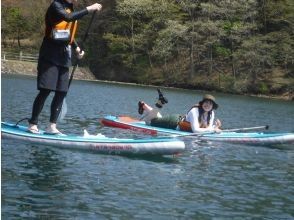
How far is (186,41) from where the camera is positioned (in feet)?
202

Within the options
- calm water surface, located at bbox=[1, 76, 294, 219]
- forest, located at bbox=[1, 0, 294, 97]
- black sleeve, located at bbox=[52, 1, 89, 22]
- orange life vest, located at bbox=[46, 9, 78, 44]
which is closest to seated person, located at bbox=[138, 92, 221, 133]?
calm water surface, located at bbox=[1, 76, 294, 219]

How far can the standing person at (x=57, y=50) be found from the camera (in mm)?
11141

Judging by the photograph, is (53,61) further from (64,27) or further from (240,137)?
(240,137)

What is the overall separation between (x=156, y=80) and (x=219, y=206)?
56.6 m

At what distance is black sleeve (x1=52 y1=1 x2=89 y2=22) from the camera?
428 inches

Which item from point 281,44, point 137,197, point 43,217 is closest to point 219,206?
point 137,197

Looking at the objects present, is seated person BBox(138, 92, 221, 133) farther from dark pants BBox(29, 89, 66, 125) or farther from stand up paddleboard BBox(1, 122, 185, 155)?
dark pants BBox(29, 89, 66, 125)

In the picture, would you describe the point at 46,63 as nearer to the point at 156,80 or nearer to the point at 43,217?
the point at 43,217

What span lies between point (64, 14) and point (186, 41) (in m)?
51.3

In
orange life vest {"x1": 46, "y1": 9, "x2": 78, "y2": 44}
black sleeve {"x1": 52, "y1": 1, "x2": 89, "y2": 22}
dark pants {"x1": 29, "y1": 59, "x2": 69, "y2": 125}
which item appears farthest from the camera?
dark pants {"x1": 29, "y1": 59, "x2": 69, "y2": 125}

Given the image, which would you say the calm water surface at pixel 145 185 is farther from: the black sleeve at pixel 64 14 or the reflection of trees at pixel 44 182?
the black sleeve at pixel 64 14

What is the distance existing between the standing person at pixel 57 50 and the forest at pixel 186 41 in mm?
45624

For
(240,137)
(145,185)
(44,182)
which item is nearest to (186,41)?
(240,137)

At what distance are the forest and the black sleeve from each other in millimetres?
46120
